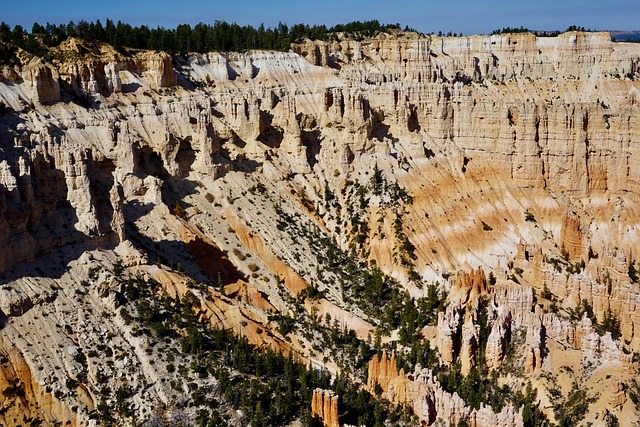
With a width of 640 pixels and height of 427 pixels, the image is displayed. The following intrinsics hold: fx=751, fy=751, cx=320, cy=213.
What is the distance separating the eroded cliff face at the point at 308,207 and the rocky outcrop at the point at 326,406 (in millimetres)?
180

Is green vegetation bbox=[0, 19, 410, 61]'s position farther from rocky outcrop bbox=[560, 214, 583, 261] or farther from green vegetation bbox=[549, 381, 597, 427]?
green vegetation bbox=[549, 381, 597, 427]

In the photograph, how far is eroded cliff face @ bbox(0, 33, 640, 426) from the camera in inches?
1881

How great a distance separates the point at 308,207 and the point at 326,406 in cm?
3004

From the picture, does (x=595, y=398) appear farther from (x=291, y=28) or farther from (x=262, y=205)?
(x=291, y=28)

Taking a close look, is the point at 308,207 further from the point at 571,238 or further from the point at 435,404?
the point at 435,404

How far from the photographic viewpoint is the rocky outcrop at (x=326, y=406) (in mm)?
43406

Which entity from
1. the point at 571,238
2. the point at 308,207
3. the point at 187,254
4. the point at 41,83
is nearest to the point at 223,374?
the point at 187,254

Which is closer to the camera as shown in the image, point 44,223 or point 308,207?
point 44,223

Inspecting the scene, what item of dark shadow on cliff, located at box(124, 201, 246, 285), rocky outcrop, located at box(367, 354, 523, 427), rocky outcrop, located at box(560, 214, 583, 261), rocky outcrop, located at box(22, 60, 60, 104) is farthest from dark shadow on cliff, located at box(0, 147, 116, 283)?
rocky outcrop, located at box(560, 214, 583, 261)

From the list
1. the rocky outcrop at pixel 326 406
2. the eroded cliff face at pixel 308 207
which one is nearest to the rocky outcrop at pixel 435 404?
the eroded cliff face at pixel 308 207

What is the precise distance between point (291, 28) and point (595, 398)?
236ft

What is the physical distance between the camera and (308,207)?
7125 cm

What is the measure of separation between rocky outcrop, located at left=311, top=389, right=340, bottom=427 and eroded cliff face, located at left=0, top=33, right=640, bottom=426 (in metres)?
0.18

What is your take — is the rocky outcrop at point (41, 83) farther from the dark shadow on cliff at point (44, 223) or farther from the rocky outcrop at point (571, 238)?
the rocky outcrop at point (571, 238)
